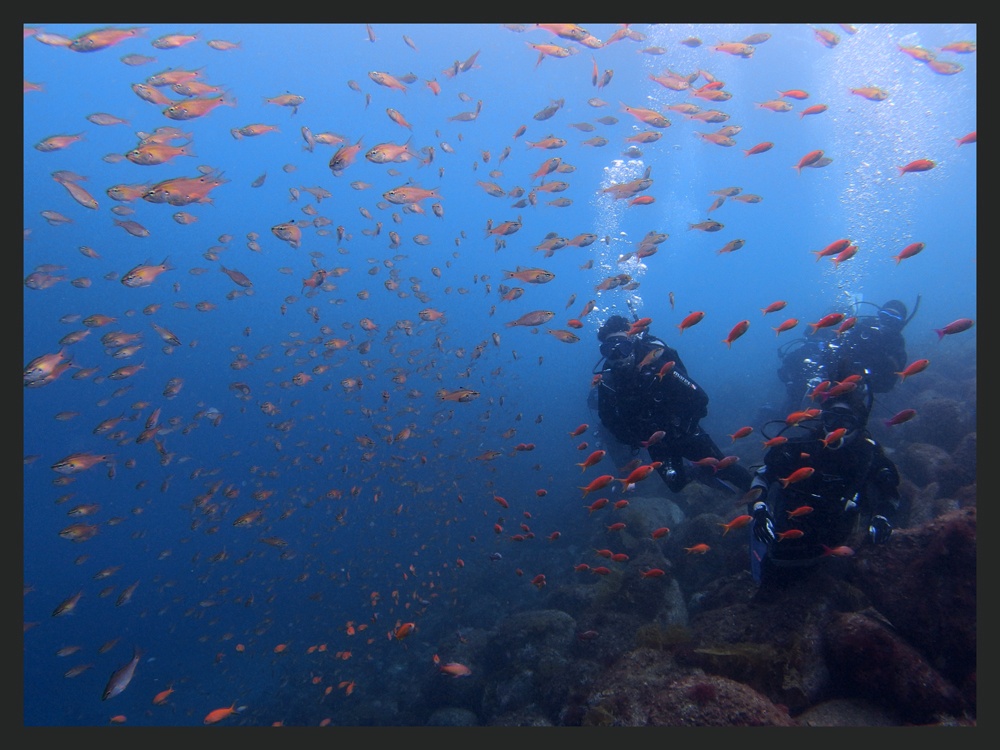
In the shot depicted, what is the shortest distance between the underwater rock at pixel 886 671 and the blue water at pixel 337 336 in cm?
514

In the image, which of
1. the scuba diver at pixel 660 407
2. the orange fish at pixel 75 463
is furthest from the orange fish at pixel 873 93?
the orange fish at pixel 75 463

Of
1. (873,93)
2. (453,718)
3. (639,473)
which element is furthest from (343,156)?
(873,93)

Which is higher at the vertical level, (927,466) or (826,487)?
(826,487)

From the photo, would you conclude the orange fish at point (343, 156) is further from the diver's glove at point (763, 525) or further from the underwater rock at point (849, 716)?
the underwater rock at point (849, 716)

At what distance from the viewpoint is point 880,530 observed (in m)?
5.05

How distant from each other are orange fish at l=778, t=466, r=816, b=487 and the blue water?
149 inches

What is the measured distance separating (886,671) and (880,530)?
170 centimetres

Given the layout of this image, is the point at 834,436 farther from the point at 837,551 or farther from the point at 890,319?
the point at 890,319

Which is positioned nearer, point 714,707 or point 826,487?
point 714,707

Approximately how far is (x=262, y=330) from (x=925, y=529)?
73337mm

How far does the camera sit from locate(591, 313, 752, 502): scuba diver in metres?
7.43

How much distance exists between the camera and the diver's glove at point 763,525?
5.09 metres

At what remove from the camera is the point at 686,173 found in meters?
46.2

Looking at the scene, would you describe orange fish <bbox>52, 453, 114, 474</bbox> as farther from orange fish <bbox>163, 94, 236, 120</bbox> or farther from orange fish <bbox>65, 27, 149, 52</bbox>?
orange fish <bbox>65, 27, 149, 52</bbox>
